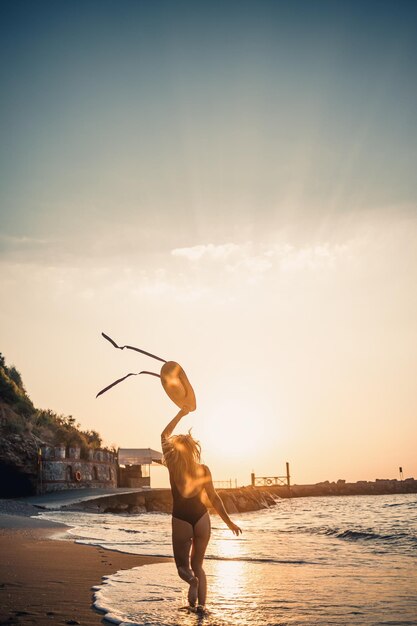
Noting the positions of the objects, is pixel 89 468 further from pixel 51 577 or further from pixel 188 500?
pixel 188 500

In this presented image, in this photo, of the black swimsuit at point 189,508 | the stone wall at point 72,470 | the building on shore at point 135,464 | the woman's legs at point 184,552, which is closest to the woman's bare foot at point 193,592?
the woman's legs at point 184,552

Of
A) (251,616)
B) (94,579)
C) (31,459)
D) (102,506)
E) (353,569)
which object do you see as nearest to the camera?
(251,616)

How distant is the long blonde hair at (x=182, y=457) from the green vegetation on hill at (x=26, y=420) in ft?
118

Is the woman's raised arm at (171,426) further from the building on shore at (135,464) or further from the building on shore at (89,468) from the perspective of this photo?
the building on shore at (135,464)

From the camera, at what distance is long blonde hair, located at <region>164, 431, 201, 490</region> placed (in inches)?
202

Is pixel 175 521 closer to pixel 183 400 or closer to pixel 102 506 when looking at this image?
pixel 183 400

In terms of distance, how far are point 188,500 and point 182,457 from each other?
39cm

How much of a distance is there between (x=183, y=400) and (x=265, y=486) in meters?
89.5

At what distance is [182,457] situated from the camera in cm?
513

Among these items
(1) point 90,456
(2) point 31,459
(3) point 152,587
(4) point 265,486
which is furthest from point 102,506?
(4) point 265,486

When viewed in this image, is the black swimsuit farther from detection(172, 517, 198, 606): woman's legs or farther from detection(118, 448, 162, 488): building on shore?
detection(118, 448, 162, 488): building on shore

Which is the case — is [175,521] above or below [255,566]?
above

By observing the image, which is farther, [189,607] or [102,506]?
[102,506]

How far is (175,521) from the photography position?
5.23 meters
